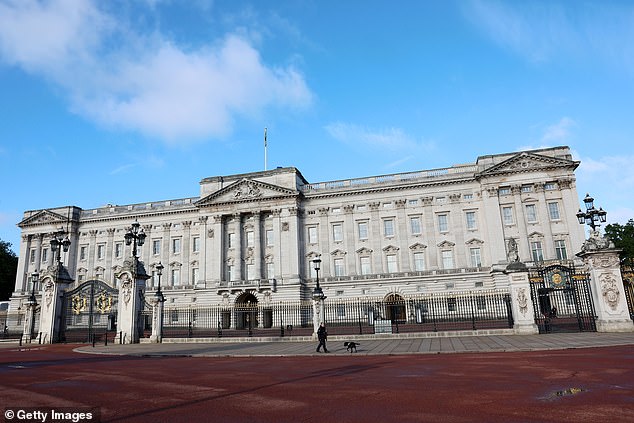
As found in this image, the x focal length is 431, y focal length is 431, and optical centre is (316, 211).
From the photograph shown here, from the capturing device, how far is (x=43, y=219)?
6944cm

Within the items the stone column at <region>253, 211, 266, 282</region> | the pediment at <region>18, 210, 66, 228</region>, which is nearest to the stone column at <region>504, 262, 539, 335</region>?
the stone column at <region>253, 211, 266, 282</region>

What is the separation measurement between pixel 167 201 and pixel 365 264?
32092 millimetres

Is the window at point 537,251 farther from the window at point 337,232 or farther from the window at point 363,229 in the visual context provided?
the window at point 337,232

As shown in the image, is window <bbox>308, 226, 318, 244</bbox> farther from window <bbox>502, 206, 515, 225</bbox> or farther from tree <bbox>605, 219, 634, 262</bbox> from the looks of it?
tree <bbox>605, 219, 634, 262</bbox>

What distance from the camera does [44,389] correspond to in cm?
1047

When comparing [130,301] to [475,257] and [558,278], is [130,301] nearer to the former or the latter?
[558,278]

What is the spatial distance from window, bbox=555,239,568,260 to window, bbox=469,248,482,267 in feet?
27.8

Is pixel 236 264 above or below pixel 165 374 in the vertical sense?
above

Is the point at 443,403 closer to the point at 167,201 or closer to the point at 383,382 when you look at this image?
the point at 383,382

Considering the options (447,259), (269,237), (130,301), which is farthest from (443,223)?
(130,301)

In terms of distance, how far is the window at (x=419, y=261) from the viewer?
181ft

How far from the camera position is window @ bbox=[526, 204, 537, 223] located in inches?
2050

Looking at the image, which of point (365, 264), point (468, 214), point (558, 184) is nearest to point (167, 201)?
point (365, 264)

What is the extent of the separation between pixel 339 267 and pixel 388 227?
27.6 feet
